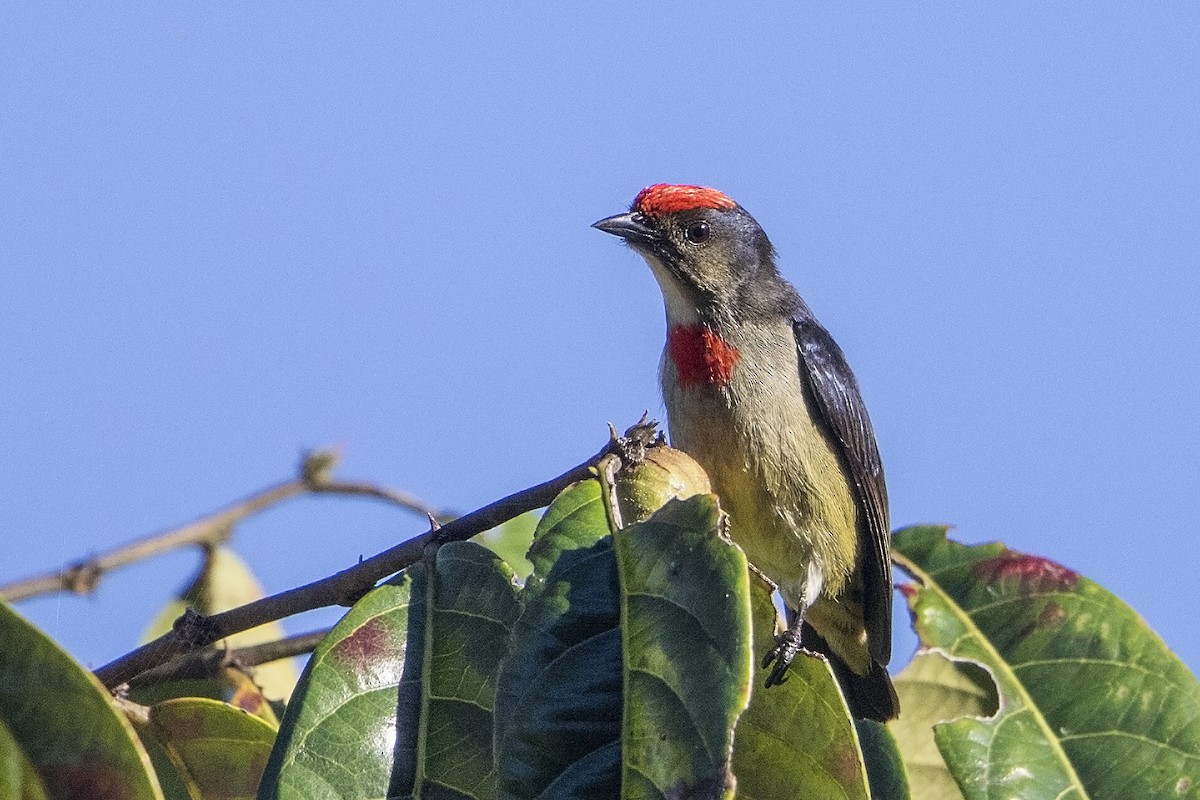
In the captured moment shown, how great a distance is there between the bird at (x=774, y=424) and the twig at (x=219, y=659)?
1649 millimetres

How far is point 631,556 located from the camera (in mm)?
2438

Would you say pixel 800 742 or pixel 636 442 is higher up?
pixel 636 442

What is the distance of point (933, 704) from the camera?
A: 4.13m

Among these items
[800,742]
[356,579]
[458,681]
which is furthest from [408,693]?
[800,742]

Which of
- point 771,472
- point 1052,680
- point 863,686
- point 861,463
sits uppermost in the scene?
point 771,472

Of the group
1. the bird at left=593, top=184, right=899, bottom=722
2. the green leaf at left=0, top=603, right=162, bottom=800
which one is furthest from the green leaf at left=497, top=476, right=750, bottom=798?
the bird at left=593, top=184, right=899, bottom=722

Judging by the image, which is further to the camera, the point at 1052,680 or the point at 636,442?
the point at 1052,680

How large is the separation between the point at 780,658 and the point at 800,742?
0.84 ft

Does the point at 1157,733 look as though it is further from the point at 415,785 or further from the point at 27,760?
the point at 27,760

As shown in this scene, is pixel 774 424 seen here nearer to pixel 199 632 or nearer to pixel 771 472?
pixel 771 472

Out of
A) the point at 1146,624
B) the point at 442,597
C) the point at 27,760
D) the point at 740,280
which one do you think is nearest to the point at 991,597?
the point at 1146,624

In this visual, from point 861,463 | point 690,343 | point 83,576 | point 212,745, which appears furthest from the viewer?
point 861,463

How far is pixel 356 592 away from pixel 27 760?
0.76 metres

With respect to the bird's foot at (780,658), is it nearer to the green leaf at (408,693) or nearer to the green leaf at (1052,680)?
the green leaf at (408,693)
